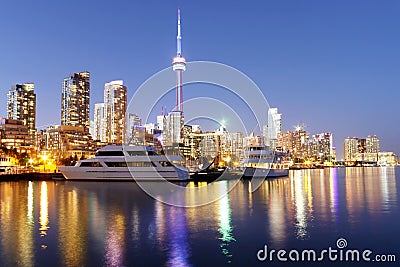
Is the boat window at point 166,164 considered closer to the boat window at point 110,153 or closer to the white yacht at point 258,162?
the boat window at point 110,153

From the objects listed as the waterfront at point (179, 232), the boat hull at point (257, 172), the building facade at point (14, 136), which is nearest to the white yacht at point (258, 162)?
the boat hull at point (257, 172)

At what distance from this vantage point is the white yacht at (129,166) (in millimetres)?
57406

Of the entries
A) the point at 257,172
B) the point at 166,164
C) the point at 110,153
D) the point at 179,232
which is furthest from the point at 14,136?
the point at 179,232

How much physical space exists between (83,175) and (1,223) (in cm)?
4044

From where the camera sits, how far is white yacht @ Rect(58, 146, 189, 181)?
57.4 m

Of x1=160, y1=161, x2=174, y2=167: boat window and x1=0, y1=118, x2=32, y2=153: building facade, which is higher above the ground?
x1=0, y1=118, x2=32, y2=153: building facade

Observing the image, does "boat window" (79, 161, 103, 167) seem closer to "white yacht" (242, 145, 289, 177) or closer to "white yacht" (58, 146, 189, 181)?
"white yacht" (58, 146, 189, 181)

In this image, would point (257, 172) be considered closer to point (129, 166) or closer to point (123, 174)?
point (129, 166)

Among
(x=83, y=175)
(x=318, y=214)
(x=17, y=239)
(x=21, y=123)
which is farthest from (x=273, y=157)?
(x=21, y=123)

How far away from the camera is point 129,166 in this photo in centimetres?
5788

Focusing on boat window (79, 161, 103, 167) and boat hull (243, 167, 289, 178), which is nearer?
boat window (79, 161, 103, 167)

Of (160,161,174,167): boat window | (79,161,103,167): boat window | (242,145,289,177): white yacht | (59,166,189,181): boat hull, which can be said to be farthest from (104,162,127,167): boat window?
(242,145,289,177): white yacht

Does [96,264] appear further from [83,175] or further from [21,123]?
[21,123]

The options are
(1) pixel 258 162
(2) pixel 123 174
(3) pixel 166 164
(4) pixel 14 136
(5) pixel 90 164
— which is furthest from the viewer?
(4) pixel 14 136
